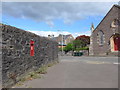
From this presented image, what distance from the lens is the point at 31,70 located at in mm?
8977

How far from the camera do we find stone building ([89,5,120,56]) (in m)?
36.0

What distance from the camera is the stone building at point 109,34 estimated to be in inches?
1419

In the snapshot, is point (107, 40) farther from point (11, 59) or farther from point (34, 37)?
point (11, 59)

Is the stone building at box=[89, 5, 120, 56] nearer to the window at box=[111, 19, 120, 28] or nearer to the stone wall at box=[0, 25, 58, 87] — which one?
the window at box=[111, 19, 120, 28]

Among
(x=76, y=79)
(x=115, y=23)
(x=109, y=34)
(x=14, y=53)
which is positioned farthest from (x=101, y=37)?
(x=14, y=53)

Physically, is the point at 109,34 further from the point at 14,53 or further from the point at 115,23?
the point at 14,53

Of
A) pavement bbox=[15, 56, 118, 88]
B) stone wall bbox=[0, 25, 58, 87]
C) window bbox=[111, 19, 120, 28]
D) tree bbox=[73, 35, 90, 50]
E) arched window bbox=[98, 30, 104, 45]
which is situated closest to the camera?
stone wall bbox=[0, 25, 58, 87]

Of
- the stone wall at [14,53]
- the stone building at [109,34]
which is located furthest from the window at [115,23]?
the stone wall at [14,53]

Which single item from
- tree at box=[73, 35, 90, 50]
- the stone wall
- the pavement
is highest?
tree at box=[73, 35, 90, 50]

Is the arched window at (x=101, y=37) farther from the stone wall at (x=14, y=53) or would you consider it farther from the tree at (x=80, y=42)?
the stone wall at (x=14, y=53)

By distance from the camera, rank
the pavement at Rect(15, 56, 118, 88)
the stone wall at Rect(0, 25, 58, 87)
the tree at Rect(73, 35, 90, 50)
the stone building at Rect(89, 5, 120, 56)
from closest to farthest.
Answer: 1. the stone wall at Rect(0, 25, 58, 87)
2. the pavement at Rect(15, 56, 118, 88)
3. the stone building at Rect(89, 5, 120, 56)
4. the tree at Rect(73, 35, 90, 50)

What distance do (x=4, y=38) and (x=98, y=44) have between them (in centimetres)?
3403

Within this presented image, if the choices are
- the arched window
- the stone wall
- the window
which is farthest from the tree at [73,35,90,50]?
the stone wall

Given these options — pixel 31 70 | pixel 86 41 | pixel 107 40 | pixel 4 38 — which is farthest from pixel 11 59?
pixel 86 41
